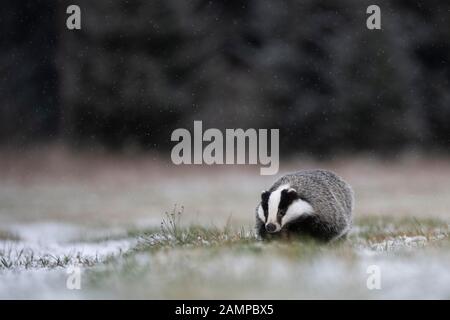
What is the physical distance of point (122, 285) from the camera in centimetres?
504

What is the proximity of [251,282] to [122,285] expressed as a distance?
3.45ft

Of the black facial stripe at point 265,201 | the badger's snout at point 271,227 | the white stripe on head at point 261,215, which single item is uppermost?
the black facial stripe at point 265,201

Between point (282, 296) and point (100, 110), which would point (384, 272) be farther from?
point (100, 110)

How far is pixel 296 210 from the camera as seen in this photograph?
6.57m

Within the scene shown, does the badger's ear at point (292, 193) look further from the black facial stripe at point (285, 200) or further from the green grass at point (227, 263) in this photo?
the green grass at point (227, 263)

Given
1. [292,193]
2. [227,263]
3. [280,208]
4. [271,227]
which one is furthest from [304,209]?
[227,263]

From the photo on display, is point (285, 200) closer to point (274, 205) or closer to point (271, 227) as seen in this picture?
point (274, 205)

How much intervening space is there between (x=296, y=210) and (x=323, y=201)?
0.57m

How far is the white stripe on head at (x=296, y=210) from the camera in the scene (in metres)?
6.46

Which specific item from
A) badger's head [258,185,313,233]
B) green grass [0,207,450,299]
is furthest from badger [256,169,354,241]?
green grass [0,207,450,299]

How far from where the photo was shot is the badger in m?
6.43

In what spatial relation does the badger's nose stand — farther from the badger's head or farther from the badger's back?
the badger's back

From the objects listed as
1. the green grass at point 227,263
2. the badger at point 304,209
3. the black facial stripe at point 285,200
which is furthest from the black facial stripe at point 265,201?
the green grass at point 227,263

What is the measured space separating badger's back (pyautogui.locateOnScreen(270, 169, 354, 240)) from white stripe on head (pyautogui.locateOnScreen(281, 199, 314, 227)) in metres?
0.09
